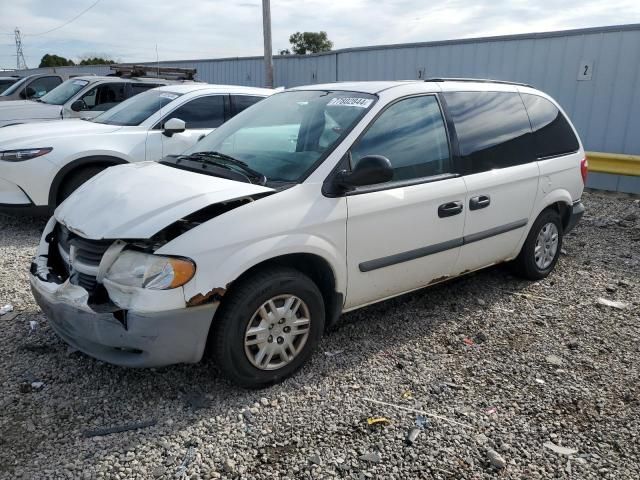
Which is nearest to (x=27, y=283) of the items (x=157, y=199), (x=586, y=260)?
(x=157, y=199)

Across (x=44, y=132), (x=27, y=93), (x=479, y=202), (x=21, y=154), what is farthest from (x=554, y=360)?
(x=27, y=93)

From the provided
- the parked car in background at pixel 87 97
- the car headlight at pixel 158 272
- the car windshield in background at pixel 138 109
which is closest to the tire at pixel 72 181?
the car windshield in background at pixel 138 109

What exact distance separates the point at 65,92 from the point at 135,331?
8.90 metres

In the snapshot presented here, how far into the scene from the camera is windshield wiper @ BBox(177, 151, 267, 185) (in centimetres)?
330

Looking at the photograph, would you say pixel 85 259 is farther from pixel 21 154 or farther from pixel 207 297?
pixel 21 154

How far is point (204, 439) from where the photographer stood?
2.74 m

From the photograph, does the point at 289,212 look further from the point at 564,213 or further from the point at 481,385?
the point at 564,213

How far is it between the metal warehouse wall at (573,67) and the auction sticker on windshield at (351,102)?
24.2 feet

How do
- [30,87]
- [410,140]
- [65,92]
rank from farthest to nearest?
[30,87] → [65,92] → [410,140]

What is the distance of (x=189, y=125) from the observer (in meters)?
7.05

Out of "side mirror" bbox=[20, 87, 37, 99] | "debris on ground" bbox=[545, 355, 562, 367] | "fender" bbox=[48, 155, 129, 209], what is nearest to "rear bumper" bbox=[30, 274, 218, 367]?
"debris on ground" bbox=[545, 355, 562, 367]

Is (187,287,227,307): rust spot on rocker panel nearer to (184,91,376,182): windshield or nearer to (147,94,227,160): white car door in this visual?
(184,91,376,182): windshield

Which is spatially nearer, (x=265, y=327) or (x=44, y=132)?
(x=265, y=327)

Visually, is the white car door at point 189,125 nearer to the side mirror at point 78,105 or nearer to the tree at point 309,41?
the side mirror at point 78,105
